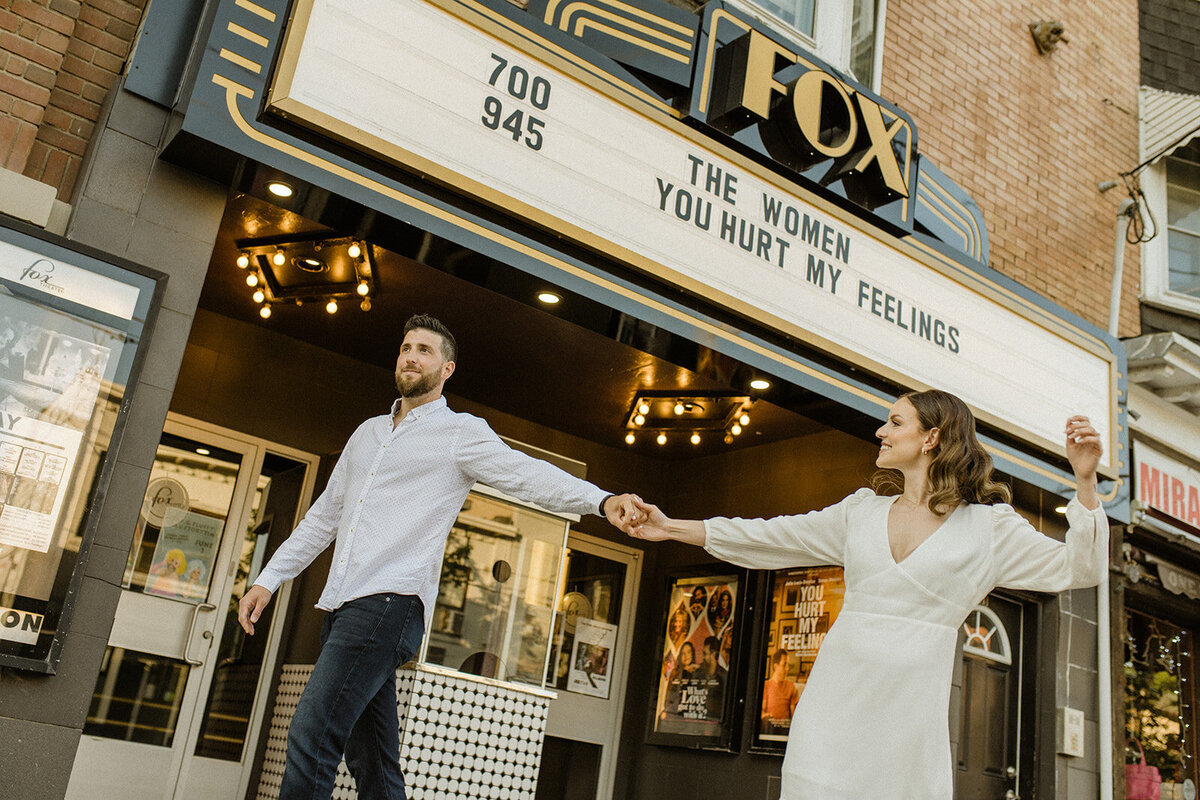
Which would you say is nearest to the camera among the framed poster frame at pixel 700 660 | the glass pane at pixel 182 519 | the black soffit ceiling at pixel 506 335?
the black soffit ceiling at pixel 506 335

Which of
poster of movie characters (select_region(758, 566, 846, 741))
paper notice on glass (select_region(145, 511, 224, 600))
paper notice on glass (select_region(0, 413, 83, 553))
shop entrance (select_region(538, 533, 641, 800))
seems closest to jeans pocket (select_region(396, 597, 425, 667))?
paper notice on glass (select_region(0, 413, 83, 553))

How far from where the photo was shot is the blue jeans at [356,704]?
135 inches

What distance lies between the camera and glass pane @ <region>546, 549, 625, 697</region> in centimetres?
897

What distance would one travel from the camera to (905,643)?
2924 millimetres

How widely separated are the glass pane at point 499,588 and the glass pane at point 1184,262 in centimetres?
717

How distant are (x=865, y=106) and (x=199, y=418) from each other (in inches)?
199

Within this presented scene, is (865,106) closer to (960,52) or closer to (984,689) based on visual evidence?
(960,52)

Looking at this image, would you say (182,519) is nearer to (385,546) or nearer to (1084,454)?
(385,546)

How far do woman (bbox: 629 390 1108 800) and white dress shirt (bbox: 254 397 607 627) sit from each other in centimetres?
95

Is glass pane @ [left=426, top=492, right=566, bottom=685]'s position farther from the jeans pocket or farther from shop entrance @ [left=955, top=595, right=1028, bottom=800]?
the jeans pocket

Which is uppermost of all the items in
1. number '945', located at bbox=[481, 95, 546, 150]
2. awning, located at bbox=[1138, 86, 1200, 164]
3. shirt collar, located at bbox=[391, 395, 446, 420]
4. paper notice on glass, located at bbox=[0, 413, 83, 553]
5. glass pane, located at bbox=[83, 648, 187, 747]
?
awning, located at bbox=[1138, 86, 1200, 164]

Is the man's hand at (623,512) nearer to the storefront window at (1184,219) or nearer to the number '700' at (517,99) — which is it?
the number '700' at (517,99)

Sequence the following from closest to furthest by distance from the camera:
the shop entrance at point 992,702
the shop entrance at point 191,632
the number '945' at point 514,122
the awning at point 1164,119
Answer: the number '945' at point 514,122
the shop entrance at point 191,632
the shop entrance at point 992,702
the awning at point 1164,119

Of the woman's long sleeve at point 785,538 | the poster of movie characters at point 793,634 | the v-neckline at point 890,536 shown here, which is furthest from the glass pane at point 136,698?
the v-neckline at point 890,536
